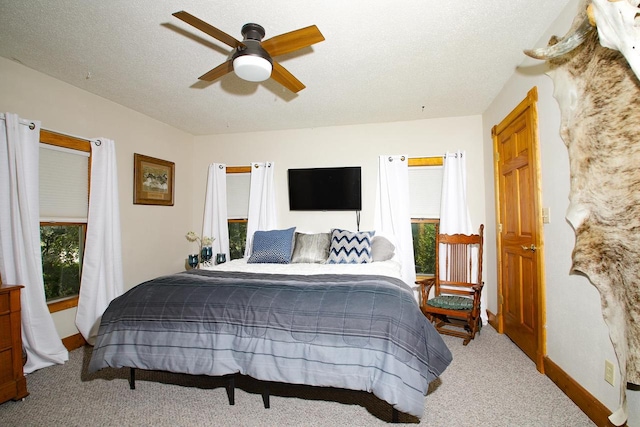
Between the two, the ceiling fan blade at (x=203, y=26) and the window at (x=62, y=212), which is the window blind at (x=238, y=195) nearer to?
the window at (x=62, y=212)

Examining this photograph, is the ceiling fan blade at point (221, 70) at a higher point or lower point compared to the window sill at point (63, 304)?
higher

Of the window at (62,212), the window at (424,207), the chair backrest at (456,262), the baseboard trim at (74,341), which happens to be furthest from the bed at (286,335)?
the window at (424,207)

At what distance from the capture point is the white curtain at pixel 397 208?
394 centimetres

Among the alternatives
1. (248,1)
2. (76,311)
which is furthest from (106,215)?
(248,1)

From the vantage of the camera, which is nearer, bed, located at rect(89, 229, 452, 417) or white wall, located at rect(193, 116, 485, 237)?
bed, located at rect(89, 229, 452, 417)

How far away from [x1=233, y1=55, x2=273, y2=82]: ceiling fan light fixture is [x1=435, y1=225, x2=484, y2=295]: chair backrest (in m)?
2.75

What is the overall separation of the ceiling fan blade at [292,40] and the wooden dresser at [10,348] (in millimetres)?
2385

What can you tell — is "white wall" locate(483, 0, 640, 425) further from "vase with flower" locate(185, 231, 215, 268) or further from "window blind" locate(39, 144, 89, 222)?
"window blind" locate(39, 144, 89, 222)

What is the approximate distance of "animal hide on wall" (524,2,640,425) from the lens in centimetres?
144

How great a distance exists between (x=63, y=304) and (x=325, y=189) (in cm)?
307

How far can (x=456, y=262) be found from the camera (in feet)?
12.2

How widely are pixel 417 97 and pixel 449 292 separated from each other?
90.8 inches

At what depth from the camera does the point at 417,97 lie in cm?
337

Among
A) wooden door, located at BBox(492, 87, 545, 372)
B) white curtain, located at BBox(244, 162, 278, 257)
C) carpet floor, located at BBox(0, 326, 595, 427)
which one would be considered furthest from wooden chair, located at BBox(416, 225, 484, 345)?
white curtain, located at BBox(244, 162, 278, 257)
